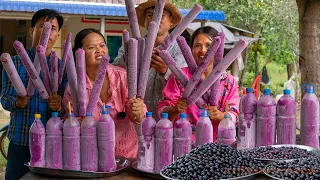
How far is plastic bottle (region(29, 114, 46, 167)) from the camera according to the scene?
9.88 ft

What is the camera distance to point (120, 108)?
3393 mm

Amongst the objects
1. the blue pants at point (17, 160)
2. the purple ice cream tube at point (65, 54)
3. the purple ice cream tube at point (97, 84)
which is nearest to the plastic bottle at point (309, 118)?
the purple ice cream tube at point (97, 84)

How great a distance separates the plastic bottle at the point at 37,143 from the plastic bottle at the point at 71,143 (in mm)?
131

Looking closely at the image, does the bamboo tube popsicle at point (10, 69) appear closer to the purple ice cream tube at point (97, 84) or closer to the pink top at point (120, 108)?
the pink top at point (120, 108)

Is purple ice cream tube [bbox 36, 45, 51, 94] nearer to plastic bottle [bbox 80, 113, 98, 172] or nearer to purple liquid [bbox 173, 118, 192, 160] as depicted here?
plastic bottle [bbox 80, 113, 98, 172]

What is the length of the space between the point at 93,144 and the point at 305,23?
9.93 ft

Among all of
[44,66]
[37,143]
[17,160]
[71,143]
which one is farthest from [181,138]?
[17,160]

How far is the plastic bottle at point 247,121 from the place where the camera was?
3.12m

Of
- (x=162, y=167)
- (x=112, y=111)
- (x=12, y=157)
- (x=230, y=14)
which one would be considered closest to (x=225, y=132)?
(x=162, y=167)

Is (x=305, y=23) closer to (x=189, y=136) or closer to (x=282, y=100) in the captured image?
(x=282, y=100)

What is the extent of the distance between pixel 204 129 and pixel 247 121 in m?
0.28

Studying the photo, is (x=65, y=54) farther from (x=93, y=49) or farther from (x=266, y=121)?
(x=266, y=121)

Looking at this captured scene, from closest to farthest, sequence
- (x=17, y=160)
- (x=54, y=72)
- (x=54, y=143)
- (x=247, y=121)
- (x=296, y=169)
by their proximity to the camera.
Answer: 1. (x=296, y=169)
2. (x=54, y=143)
3. (x=247, y=121)
4. (x=54, y=72)
5. (x=17, y=160)

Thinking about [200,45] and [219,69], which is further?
[200,45]
